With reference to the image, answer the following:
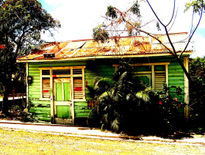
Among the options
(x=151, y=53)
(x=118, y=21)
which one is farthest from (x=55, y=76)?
(x=151, y=53)

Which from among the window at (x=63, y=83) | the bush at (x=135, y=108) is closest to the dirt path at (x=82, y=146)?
the bush at (x=135, y=108)

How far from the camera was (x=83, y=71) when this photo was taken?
27.5ft

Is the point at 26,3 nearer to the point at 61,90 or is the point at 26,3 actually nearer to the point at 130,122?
the point at 61,90

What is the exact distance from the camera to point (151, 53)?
23.5 ft

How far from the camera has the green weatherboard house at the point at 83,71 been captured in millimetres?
7410

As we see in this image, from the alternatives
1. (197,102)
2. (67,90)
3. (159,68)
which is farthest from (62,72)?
(197,102)

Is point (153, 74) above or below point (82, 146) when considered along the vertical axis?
above

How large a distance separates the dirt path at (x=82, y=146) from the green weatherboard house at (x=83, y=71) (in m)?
2.14

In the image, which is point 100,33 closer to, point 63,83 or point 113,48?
point 113,48

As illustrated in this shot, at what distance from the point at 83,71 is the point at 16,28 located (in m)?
5.25

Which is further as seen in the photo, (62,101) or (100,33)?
(62,101)

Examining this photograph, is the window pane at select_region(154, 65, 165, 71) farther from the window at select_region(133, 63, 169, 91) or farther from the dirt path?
the dirt path

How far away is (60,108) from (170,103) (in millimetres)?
5103

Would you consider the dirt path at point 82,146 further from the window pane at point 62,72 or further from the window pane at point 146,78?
the window pane at point 62,72
